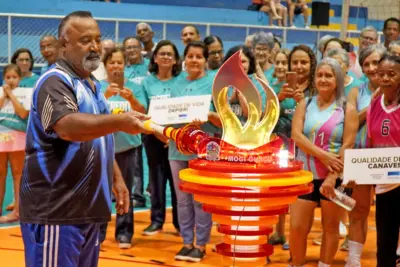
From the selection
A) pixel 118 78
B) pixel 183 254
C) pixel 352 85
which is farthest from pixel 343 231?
pixel 118 78

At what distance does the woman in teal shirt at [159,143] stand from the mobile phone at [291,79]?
4.87 ft

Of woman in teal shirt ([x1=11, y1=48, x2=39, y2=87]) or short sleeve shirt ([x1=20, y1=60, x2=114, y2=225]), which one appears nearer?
short sleeve shirt ([x1=20, y1=60, x2=114, y2=225])

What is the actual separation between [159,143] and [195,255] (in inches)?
58.9

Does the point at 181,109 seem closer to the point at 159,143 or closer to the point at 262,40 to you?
the point at 159,143

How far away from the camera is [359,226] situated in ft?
22.1

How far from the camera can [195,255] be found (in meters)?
7.14

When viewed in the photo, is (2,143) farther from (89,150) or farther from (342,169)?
(89,150)

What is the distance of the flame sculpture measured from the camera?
294 cm

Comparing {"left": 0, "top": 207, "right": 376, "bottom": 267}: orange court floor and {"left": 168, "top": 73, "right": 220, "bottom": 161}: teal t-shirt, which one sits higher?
{"left": 168, "top": 73, "right": 220, "bottom": 161}: teal t-shirt

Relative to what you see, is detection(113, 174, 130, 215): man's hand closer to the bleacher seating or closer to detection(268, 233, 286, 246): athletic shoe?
Answer: detection(268, 233, 286, 246): athletic shoe

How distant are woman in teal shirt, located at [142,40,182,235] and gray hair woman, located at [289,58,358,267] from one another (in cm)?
183

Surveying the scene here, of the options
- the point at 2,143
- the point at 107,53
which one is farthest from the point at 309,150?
the point at 2,143

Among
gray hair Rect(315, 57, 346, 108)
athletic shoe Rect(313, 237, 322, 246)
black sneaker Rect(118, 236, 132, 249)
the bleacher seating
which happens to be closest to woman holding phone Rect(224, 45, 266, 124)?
gray hair Rect(315, 57, 346, 108)

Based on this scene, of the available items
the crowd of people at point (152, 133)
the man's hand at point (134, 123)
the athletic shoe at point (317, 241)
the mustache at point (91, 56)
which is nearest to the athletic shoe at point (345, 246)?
the athletic shoe at point (317, 241)
